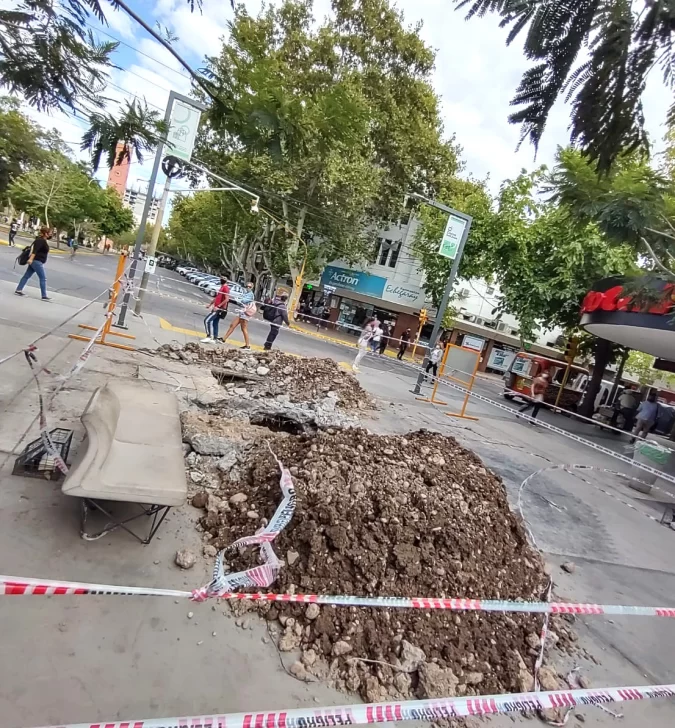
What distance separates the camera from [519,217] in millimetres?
23438

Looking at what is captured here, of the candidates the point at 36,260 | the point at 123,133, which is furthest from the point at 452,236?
the point at 123,133

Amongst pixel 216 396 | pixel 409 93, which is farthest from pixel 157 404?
pixel 409 93

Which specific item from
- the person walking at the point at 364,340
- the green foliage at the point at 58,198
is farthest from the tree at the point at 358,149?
the green foliage at the point at 58,198

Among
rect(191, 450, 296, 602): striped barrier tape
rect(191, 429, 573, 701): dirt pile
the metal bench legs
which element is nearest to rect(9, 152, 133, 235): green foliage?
rect(191, 429, 573, 701): dirt pile

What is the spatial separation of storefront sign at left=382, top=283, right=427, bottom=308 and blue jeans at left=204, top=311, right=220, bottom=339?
2490 cm

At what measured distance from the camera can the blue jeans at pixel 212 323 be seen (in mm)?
12225

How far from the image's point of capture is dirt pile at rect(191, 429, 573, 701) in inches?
Result: 122

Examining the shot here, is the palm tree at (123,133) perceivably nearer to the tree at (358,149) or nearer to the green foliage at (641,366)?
the tree at (358,149)

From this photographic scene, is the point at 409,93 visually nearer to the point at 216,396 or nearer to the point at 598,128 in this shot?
the point at 216,396

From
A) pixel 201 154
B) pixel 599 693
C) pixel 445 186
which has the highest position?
pixel 445 186

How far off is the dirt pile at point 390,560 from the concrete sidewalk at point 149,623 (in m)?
0.21

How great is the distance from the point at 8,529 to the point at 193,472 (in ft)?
5.39

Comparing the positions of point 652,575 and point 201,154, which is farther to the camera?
point 201,154

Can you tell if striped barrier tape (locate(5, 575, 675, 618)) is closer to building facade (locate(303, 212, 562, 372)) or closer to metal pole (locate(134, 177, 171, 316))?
metal pole (locate(134, 177, 171, 316))
